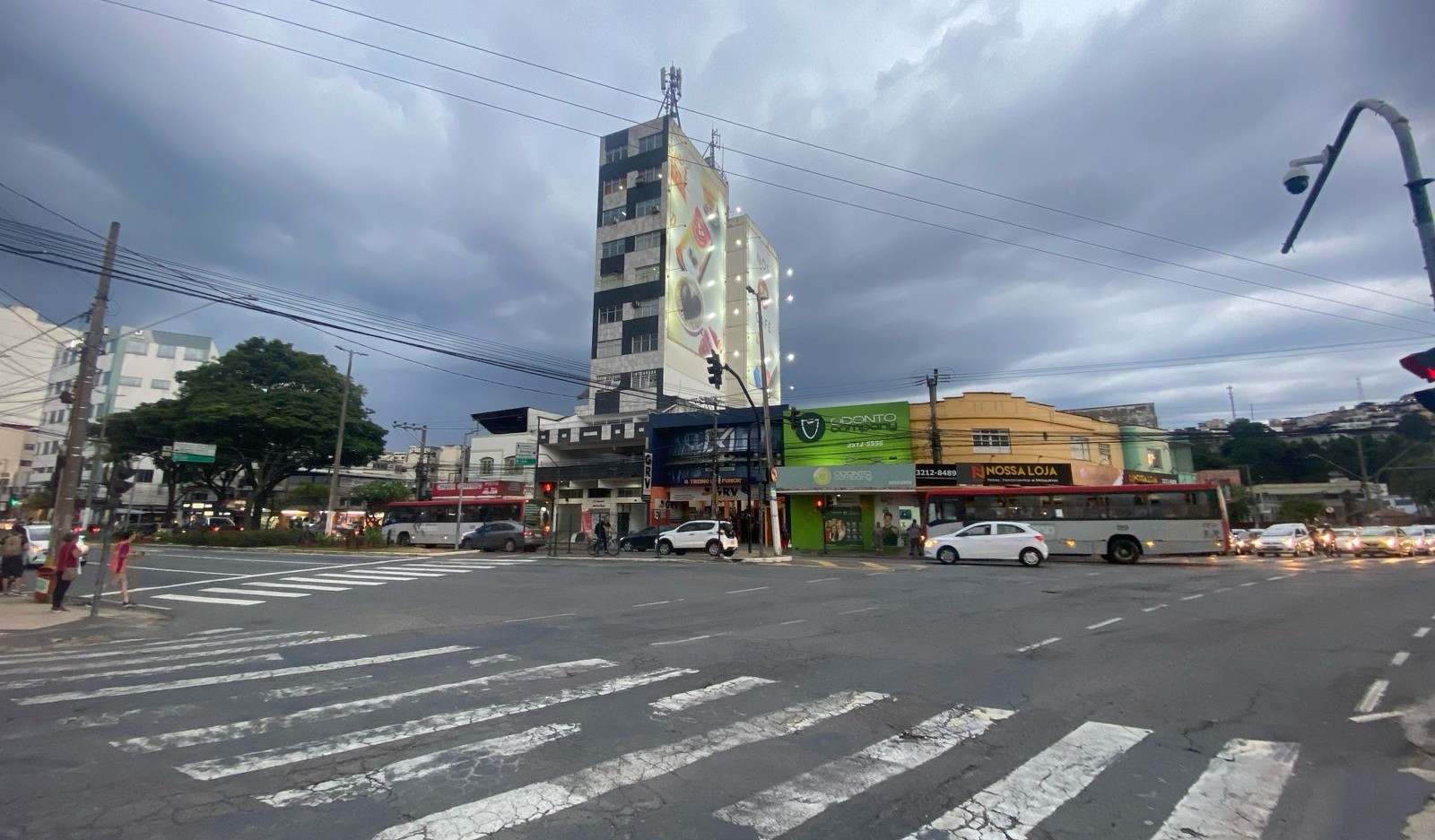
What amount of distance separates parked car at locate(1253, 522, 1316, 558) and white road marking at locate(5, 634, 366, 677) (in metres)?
43.9

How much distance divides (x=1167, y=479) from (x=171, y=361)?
10106 cm

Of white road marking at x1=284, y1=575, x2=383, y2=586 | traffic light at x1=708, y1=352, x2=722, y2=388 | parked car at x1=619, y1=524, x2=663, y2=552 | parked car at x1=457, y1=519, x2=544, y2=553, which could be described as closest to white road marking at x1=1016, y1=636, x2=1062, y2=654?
traffic light at x1=708, y1=352, x2=722, y2=388

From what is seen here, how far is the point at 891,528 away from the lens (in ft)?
119

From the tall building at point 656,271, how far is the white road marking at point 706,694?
49466mm

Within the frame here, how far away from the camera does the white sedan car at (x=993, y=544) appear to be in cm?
2491

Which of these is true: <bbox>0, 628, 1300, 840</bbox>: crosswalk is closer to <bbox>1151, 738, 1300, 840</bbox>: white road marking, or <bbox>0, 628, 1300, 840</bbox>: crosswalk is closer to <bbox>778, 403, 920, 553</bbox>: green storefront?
<bbox>1151, 738, 1300, 840</bbox>: white road marking

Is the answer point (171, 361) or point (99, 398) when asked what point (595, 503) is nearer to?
point (171, 361)

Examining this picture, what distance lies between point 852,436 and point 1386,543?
93.3 ft

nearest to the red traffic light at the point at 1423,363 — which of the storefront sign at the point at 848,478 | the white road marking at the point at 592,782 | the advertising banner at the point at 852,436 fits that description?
the white road marking at the point at 592,782

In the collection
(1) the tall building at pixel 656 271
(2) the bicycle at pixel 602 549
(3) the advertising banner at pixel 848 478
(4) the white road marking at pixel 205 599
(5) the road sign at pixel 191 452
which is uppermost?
(1) the tall building at pixel 656 271

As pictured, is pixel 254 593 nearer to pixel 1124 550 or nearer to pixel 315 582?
pixel 315 582

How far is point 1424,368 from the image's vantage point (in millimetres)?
5867

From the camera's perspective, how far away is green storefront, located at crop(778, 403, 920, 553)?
119 feet

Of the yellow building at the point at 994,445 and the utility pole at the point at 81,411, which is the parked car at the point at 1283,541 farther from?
the utility pole at the point at 81,411
